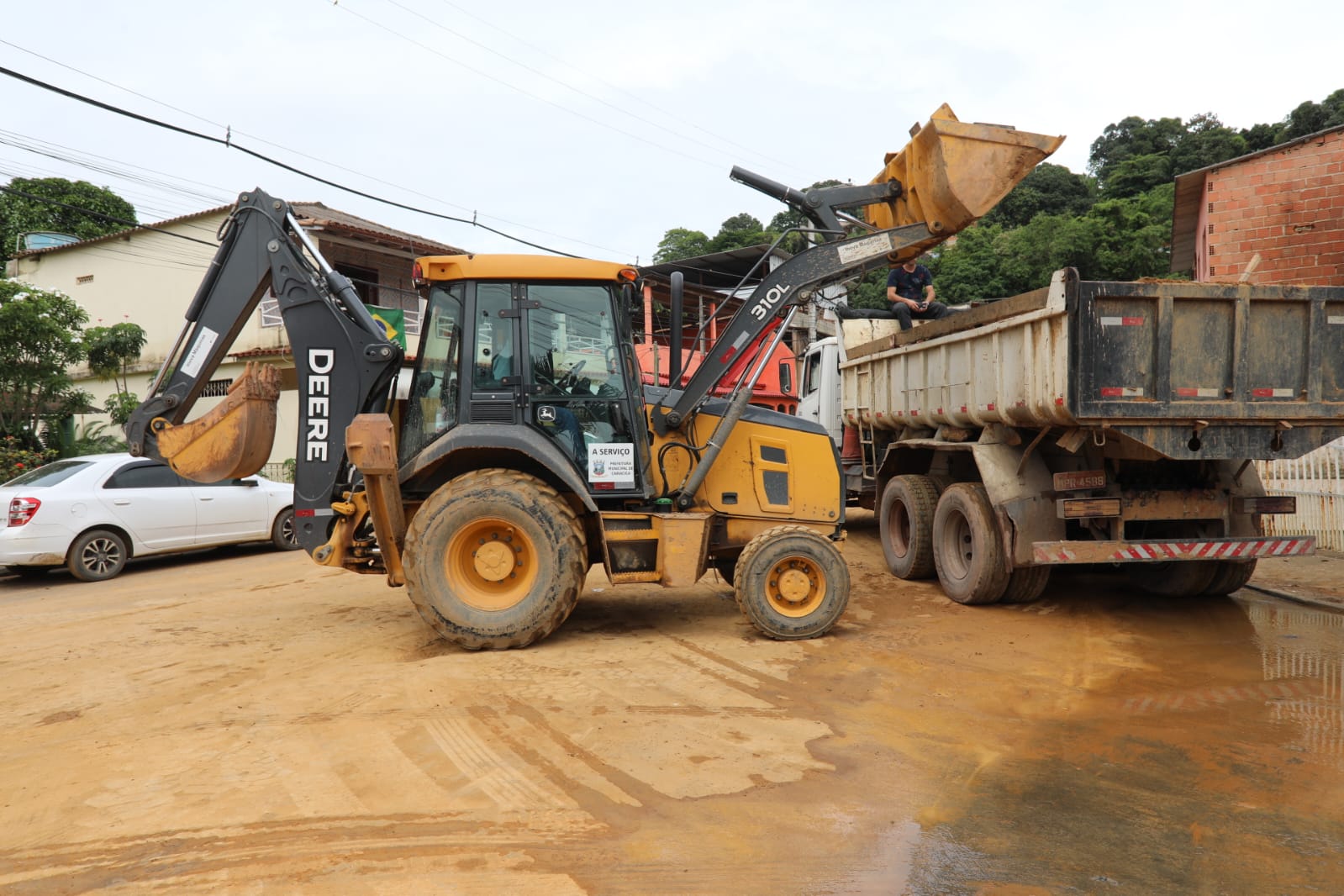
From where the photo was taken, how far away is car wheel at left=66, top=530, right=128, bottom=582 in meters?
9.44

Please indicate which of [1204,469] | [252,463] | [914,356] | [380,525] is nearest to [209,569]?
[252,463]

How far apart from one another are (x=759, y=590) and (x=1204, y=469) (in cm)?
365

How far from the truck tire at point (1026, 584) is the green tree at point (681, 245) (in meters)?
34.6

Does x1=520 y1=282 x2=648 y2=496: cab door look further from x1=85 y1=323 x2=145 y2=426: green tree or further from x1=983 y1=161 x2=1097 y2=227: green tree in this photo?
x1=983 y1=161 x2=1097 y2=227: green tree

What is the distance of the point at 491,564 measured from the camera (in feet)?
19.5

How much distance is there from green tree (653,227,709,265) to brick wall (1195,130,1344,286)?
29255 mm

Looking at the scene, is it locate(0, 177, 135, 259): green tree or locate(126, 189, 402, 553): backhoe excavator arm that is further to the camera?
locate(0, 177, 135, 259): green tree

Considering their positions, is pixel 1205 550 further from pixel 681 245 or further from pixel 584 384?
pixel 681 245

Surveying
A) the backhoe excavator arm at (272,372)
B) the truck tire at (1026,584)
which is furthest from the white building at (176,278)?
the truck tire at (1026,584)

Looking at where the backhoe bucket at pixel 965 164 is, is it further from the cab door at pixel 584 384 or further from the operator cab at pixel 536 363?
the cab door at pixel 584 384

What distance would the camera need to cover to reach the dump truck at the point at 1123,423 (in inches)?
233

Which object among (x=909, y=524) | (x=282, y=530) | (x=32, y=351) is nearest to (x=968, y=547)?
(x=909, y=524)

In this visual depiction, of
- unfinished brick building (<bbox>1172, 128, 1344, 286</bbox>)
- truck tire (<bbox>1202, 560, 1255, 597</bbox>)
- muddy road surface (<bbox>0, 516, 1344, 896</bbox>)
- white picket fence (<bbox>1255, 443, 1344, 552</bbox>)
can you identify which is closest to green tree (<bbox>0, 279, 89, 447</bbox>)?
muddy road surface (<bbox>0, 516, 1344, 896</bbox>)

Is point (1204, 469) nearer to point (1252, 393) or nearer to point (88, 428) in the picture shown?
point (1252, 393)
